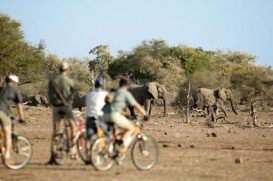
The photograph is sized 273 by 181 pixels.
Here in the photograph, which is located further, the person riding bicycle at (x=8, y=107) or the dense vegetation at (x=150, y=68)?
the dense vegetation at (x=150, y=68)

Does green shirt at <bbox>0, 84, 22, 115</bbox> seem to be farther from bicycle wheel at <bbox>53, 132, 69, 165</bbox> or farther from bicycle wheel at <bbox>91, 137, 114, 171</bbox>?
bicycle wheel at <bbox>91, 137, 114, 171</bbox>

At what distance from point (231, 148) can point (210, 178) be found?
652cm

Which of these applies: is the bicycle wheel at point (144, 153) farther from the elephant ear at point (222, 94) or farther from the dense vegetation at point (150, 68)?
the dense vegetation at point (150, 68)

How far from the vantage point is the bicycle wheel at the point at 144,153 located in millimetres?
12336

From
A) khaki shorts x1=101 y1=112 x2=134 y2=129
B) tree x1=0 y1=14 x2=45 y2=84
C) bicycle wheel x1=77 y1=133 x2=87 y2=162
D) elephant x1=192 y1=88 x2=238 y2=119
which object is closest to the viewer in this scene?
khaki shorts x1=101 y1=112 x2=134 y2=129

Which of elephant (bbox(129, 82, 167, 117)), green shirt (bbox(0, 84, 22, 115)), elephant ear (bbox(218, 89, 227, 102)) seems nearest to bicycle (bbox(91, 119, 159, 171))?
green shirt (bbox(0, 84, 22, 115))

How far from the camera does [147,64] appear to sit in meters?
64.3

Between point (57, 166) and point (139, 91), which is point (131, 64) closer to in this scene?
point (139, 91)

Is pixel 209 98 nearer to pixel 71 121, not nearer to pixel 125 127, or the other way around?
pixel 71 121

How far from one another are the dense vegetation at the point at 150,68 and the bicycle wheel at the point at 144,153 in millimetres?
28820

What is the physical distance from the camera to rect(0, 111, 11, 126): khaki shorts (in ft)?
41.0

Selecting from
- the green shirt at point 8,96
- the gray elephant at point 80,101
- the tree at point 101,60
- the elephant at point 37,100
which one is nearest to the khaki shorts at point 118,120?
the green shirt at point 8,96

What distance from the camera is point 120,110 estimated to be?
1245 centimetres

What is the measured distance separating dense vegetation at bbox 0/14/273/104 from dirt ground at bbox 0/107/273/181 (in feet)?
59.8
